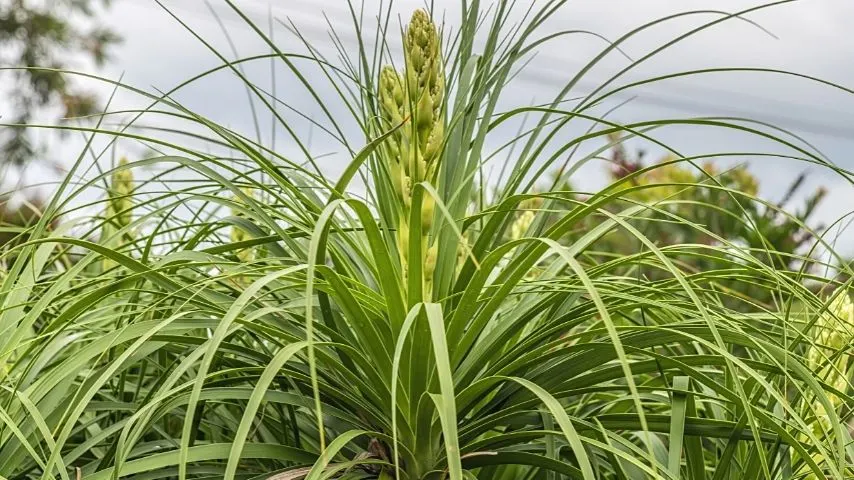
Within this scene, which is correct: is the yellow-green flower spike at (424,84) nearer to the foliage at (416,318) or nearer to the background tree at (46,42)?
the foliage at (416,318)

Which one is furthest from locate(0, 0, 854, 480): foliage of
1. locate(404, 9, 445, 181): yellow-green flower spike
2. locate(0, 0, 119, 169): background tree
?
locate(0, 0, 119, 169): background tree

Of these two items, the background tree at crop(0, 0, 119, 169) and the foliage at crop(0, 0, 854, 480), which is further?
the background tree at crop(0, 0, 119, 169)

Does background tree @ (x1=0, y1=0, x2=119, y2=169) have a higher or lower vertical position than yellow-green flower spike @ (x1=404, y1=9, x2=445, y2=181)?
higher

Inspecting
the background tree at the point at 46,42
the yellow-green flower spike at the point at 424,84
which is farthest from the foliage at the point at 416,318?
the background tree at the point at 46,42

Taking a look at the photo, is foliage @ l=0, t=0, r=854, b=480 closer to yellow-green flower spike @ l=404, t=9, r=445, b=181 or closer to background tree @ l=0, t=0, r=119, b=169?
yellow-green flower spike @ l=404, t=9, r=445, b=181

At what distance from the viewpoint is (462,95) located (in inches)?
44.8

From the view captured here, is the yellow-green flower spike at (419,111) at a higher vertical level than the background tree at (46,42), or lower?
lower

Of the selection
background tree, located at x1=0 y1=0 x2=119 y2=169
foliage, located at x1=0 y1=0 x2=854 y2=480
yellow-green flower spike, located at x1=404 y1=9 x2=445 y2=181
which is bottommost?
foliage, located at x1=0 y1=0 x2=854 y2=480

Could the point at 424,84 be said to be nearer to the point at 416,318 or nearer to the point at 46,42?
the point at 416,318

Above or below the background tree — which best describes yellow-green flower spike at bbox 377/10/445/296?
below

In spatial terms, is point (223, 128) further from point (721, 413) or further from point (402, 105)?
point (721, 413)

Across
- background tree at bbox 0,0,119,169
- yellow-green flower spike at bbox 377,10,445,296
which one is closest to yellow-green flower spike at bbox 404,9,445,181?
yellow-green flower spike at bbox 377,10,445,296

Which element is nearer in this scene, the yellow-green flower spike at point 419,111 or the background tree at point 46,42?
the yellow-green flower spike at point 419,111

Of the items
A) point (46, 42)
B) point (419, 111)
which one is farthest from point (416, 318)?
point (46, 42)
